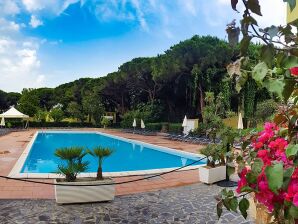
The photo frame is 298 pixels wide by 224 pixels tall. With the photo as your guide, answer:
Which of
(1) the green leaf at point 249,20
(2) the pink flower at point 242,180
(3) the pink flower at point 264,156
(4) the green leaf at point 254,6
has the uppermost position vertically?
(4) the green leaf at point 254,6

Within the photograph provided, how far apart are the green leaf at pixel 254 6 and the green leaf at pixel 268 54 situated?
98 mm

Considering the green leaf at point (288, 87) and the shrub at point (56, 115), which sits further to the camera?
the shrub at point (56, 115)

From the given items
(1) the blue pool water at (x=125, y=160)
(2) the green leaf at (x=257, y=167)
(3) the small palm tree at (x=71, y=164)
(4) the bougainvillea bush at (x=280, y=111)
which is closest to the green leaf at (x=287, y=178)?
(4) the bougainvillea bush at (x=280, y=111)

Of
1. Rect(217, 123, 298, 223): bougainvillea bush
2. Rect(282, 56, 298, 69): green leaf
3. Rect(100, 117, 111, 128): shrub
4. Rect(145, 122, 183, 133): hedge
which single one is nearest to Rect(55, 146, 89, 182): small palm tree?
Rect(217, 123, 298, 223): bougainvillea bush

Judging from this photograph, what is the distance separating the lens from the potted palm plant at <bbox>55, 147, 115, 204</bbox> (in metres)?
6.28

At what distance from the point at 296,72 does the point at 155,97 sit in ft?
111

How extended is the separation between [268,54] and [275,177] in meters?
0.36

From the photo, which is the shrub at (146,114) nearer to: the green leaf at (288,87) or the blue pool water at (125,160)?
the blue pool water at (125,160)

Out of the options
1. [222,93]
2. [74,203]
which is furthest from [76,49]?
[74,203]

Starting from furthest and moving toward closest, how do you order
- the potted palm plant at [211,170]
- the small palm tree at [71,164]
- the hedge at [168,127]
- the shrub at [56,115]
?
the shrub at [56,115], the hedge at [168,127], the potted palm plant at [211,170], the small palm tree at [71,164]

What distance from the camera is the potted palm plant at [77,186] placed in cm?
628

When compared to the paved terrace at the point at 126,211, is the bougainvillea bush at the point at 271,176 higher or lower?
higher

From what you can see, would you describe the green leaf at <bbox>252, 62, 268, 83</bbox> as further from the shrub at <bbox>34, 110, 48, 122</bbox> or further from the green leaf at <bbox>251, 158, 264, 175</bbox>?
the shrub at <bbox>34, 110, 48, 122</bbox>

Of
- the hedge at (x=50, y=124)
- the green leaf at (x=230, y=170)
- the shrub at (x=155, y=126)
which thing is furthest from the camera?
the hedge at (x=50, y=124)
